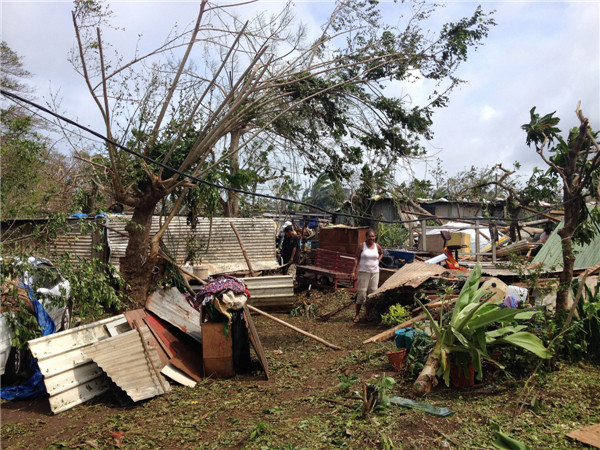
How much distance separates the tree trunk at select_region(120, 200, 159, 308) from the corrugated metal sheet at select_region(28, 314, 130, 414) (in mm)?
1388

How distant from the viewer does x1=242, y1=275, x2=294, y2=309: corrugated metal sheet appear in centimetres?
1028

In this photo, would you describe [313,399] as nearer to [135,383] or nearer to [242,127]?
[135,383]

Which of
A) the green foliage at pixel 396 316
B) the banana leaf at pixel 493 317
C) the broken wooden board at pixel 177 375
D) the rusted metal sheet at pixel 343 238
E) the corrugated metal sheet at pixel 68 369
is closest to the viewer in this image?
the banana leaf at pixel 493 317

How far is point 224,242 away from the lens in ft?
41.0

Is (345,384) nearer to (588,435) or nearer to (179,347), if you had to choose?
(588,435)

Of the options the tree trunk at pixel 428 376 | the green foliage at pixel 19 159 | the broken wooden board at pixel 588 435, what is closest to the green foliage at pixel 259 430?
the tree trunk at pixel 428 376

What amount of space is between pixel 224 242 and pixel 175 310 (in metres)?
4.53

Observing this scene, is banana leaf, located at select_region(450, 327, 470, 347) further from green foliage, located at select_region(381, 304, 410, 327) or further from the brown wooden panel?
green foliage, located at select_region(381, 304, 410, 327)

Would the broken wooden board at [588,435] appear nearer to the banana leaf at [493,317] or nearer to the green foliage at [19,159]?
the banana leaf at [493,317]

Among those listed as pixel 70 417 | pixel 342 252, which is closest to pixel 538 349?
pixel 70 417

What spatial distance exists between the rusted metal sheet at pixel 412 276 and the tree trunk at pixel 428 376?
138 inches

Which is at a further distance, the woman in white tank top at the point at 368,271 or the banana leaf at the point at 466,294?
the woman in white tank top at the point at 368,271

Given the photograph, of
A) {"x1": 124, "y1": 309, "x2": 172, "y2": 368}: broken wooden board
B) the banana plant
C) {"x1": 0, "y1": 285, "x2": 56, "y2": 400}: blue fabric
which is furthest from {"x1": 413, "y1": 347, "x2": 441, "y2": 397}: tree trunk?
{"x1": 0, "y1": 285, "x2": 56, "y2": 400}: blue fabric

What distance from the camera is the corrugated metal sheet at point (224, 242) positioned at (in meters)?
11.8
